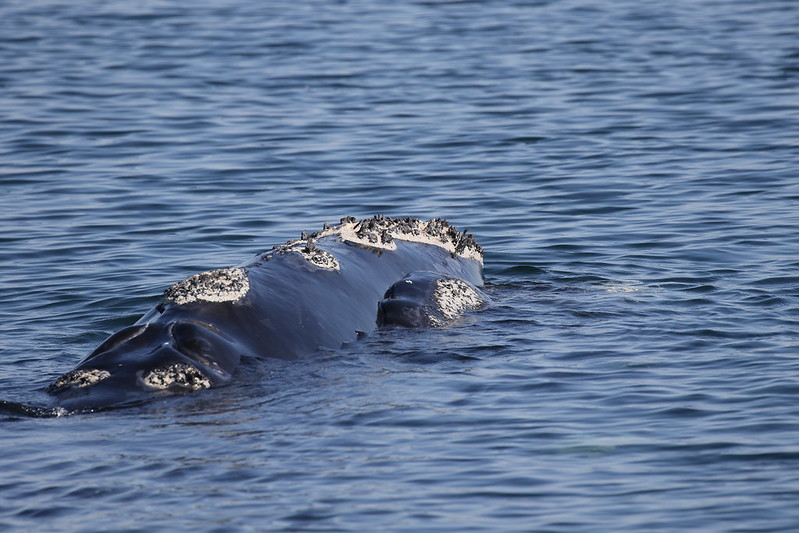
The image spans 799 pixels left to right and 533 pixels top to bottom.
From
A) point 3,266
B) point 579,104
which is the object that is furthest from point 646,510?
point 579,104

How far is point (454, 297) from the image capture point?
1023 centimetres

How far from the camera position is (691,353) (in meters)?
9.53

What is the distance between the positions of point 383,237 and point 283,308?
193 cm

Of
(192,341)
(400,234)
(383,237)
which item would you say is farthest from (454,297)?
(192,341)

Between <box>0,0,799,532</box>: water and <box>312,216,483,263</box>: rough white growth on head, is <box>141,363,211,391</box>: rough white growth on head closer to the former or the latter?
<box>0,0,799,532</box>: water

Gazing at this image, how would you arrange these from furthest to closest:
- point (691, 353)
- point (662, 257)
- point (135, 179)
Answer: point (135, 179) < point (662, 257) < point (691, 353)

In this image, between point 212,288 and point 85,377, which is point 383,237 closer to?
point 212,288

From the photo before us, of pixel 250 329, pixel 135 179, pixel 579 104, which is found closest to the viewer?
pixel 250 329

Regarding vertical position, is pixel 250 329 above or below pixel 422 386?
above

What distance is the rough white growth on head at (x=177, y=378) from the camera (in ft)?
25.7

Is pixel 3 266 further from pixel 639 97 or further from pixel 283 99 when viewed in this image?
pixel 639 97

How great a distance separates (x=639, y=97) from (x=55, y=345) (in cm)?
1429

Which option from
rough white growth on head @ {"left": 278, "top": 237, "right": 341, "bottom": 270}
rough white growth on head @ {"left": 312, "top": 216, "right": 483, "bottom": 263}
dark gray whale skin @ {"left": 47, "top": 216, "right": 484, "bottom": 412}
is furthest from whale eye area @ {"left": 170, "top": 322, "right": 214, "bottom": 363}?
rough white growth on head @ {"left": 312, "top": 216, "right": 483, "bottom": 263}

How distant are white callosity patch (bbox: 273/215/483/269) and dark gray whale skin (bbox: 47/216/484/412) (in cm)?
1
